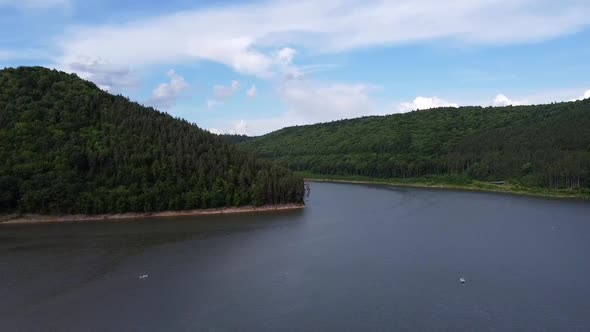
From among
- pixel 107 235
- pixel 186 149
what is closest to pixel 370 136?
pixel 186 149

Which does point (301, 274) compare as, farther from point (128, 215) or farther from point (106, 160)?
point (106, 160)

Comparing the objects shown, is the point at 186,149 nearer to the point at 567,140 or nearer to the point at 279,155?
the point at 567,140

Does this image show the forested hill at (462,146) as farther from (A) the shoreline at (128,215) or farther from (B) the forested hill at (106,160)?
(A) the shoreline at (128,215)

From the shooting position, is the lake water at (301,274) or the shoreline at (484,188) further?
the shoreline at (484,188)

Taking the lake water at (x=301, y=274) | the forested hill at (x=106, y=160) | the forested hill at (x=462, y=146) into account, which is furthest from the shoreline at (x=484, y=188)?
the forested hill at (x=106, y=160)

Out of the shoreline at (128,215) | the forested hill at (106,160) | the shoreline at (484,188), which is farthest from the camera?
the shoreline at (484,188)
